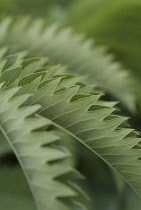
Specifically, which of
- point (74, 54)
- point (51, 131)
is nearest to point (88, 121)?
point (51, 131)

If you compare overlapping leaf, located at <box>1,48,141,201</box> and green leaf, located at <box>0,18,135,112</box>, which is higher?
green leaf, located at <box>0,18,135,112</box>

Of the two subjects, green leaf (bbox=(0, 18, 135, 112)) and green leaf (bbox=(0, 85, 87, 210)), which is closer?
green leaf (bbox=(0, 85, 87, 210))

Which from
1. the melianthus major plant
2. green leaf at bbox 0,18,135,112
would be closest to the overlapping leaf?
the melianthus major plant

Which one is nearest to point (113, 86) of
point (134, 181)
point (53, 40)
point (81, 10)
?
point (53, 40)

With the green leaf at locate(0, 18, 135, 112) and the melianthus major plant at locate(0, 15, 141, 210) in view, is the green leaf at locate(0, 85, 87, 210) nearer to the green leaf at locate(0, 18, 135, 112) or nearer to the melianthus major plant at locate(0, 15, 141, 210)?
the melianthus major plant at locate(0, 15, 141, 210)

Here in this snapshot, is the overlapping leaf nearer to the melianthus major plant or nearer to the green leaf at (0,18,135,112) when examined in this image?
the melianthus major plant

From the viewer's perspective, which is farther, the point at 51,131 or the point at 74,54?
the point at 74,54

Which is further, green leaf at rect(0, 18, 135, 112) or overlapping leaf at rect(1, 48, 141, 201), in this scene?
green leaf at rect(0, 18, 135, 112)

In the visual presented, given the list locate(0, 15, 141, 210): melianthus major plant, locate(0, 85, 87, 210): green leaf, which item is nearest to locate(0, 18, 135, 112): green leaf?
locate(0, 15, 141, 210): melianthus major plant

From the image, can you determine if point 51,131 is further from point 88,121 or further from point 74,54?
point 74,54

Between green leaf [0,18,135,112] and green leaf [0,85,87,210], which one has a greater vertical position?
green leaf [0,18,135,112]

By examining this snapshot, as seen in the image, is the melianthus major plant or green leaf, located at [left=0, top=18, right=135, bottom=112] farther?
green leaf, located at [left=0, top=18, right=135, bottom=112]
